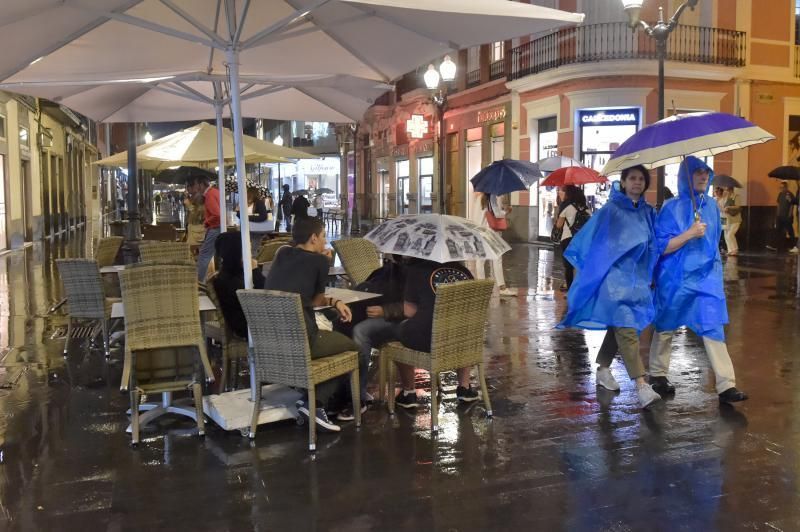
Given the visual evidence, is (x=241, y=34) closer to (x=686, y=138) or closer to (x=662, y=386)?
(x=686, y=138)

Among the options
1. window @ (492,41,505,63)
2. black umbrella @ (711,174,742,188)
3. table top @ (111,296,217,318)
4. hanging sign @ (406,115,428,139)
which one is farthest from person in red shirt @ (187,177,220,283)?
hanging sign @ (406,115,428,139)

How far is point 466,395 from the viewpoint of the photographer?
5742 millimetres

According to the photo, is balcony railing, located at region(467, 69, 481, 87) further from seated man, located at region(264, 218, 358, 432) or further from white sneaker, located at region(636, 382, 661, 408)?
seated man, located at region(264, 218, 358, 432)

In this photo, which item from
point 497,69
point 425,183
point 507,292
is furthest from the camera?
point 425,183

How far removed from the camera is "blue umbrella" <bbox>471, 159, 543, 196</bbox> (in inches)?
417

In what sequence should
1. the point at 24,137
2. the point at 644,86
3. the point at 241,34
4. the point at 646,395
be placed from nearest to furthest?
the point at 646,395, the point at 241,34, the point at 644,86, the point at 24,137

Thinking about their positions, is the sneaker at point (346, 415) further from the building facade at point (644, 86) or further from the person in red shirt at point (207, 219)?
the building facade at point (644, 86)

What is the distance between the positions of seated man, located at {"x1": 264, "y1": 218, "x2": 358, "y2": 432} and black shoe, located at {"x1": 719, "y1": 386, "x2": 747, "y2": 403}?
8.91 ft

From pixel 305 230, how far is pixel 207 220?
16.8 ft

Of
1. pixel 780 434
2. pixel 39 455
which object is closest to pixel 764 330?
pixel 780 434

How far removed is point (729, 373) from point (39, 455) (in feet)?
15.3

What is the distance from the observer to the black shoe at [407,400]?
18.2 ft

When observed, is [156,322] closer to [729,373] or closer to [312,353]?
[312,353]

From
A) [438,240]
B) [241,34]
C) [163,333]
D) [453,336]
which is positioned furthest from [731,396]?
[241,34]
